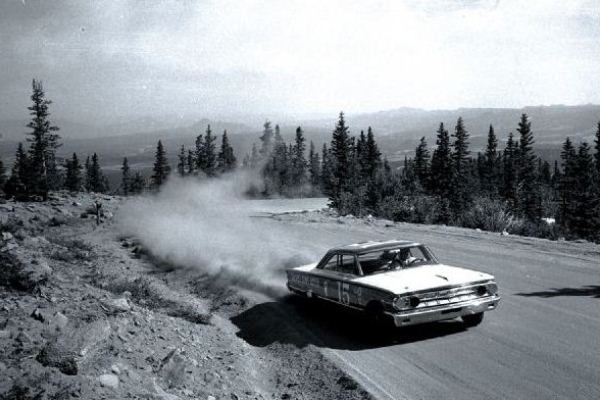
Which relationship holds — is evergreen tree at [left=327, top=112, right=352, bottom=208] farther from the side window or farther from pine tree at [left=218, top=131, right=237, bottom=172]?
the side window

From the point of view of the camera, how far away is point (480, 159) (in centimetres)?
12656

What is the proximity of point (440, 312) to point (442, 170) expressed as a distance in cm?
6955

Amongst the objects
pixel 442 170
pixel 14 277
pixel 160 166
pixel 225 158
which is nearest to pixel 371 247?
pixel 14 277

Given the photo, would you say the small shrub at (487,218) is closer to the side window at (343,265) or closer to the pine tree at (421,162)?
the side window at (343,265)

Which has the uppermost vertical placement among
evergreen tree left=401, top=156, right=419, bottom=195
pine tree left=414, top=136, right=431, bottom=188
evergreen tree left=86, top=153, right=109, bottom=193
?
pine tree left=414, top=136, right=431, bottom=188

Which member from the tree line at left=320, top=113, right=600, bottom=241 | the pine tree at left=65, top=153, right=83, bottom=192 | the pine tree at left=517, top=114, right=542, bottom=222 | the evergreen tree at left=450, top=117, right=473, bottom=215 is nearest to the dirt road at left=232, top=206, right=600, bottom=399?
the tree line at left=320, top=113, right=600, bottom=241

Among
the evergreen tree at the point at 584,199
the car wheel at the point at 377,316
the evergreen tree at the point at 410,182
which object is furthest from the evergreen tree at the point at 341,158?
the car wheel at the point at 377,316

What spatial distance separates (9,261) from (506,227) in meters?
18.9

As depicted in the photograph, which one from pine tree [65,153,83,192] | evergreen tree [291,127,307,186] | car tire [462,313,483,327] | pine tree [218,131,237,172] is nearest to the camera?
car tire [462,313,483,327]

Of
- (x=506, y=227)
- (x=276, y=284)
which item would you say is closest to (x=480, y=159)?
(x=506, y=227)

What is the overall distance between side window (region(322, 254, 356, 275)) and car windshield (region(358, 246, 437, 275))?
6.1 inches

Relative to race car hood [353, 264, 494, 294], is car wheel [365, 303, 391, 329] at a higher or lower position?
lower

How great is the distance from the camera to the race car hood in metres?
6.77

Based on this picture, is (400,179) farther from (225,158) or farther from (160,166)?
(160,166)
